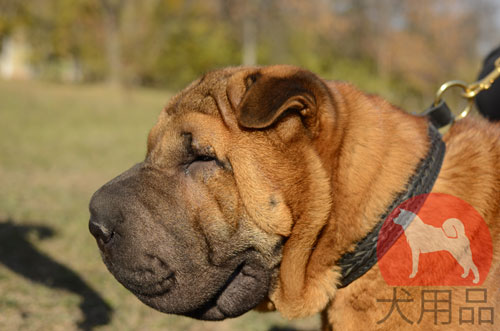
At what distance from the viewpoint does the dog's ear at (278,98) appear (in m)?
2.31

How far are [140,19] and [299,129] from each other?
2995 centimetres

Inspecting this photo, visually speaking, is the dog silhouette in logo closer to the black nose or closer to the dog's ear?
the dog's ear

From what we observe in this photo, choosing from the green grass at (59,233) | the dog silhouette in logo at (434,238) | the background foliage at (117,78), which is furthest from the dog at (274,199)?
the green grass at (59,233)

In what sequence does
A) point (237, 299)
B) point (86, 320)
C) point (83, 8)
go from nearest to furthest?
1. point (237, 299)
2. point (86, 320)
3. point (83, 8)

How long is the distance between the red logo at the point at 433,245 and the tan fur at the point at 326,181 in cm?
5

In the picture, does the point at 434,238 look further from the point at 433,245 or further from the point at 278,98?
the point at 278,98

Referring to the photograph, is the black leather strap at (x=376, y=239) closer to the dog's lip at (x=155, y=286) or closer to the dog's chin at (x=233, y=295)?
the dog's chin at (x=233, y=295)

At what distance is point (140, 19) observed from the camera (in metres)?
30.1

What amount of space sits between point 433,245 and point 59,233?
17.1 feet

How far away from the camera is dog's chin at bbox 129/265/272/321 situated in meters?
2.54

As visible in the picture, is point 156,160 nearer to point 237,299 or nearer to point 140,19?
point 237,299

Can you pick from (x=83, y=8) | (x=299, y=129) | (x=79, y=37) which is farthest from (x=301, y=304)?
(x=79, y=37)

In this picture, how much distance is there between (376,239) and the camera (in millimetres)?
2338

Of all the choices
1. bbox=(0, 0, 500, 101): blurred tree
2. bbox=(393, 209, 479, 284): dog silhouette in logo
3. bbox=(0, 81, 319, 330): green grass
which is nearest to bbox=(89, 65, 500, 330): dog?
bbox=(393, 209, 479, 284): dog silhouette in logo
